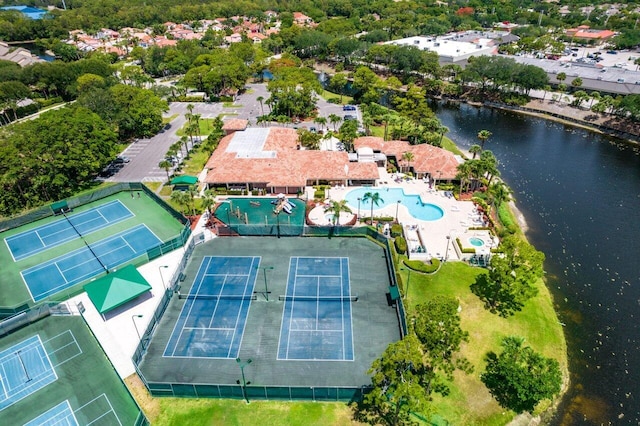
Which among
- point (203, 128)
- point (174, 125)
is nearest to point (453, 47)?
point (203, 128)

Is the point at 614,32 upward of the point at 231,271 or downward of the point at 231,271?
upward

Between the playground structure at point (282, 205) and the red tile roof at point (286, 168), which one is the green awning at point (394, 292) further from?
the red tile roof at point (286, 168)

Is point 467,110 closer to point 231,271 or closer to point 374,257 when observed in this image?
point 374,257

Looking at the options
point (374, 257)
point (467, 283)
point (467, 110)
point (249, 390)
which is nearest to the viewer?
point (249, 390)

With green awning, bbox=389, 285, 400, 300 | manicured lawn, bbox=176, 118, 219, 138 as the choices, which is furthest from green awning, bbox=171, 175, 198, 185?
green awning, bbox=389, 285, 400, 300

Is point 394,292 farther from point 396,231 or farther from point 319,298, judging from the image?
point 396,231

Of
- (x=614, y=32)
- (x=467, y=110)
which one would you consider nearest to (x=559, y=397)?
(x=467, y=110)

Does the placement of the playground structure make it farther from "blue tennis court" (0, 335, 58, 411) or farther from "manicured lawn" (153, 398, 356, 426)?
"blue tennis court" (0, 335, 58, 411)

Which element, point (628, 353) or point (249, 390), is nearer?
point (249, 390)
